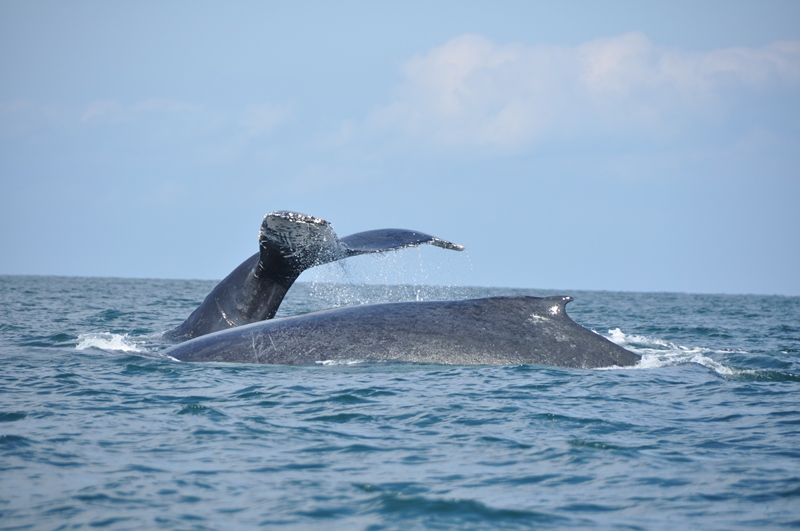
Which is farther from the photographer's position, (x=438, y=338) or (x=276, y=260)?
(x=276, y=260)

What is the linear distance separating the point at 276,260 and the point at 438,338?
2.15 m

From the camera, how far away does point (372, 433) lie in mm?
7086

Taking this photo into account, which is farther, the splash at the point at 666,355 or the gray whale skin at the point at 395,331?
the splash at the point at 666,355

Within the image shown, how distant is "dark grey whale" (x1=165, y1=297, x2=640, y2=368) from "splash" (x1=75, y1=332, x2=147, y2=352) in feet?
6.67

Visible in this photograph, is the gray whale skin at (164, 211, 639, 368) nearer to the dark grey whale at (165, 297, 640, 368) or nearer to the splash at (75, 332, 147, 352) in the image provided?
the dark grey whale at (165, 297, 640, 368)

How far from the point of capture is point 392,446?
262 inches

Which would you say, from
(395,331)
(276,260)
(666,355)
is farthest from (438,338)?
(666,355)

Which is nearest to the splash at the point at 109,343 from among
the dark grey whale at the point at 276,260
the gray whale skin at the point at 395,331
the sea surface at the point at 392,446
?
the dark grey whale at the point at 276,260

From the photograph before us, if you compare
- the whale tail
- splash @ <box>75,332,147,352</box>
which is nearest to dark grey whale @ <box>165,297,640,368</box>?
the whale tail

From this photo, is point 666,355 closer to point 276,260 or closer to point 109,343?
point 276,260

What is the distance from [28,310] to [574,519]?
2061cm

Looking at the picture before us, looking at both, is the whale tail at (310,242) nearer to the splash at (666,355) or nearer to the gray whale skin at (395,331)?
the gray whale skin at (395,331)

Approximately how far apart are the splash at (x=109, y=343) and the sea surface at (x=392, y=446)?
2.67ft

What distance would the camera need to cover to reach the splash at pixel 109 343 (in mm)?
11906
